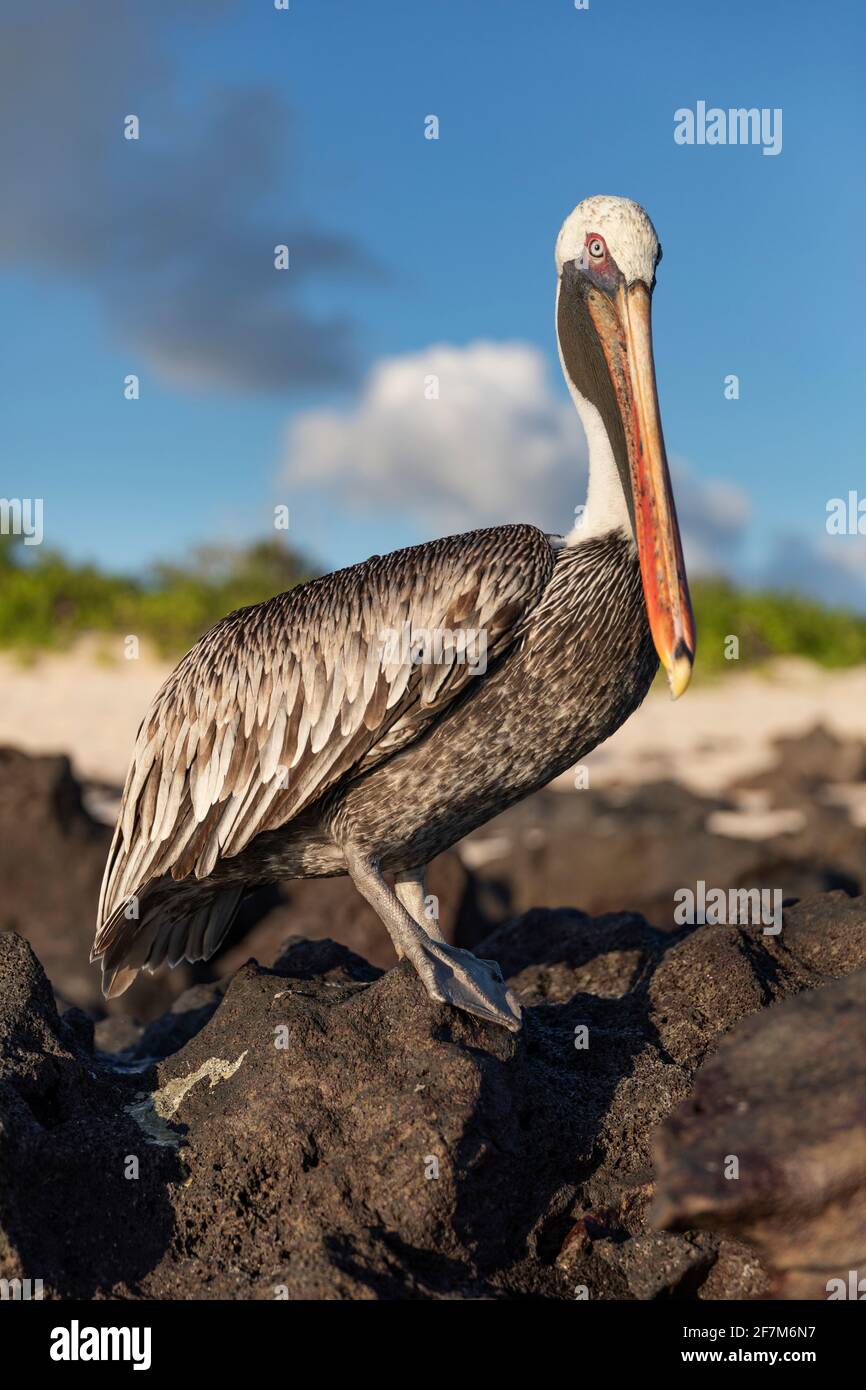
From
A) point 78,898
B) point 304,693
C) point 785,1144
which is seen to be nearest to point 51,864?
point 78,898

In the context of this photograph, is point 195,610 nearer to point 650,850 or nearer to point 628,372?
point 650,850

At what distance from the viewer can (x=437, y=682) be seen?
4508 mm

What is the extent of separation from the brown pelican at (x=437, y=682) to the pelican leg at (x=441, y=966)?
0.01 meters

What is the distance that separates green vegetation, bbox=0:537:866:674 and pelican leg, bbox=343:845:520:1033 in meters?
16.0

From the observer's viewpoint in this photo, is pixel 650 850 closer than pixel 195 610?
Yes

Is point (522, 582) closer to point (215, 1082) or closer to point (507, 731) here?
point (507, 731)

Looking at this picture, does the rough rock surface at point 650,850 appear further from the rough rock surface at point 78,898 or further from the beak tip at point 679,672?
the beak tip at point 679,672

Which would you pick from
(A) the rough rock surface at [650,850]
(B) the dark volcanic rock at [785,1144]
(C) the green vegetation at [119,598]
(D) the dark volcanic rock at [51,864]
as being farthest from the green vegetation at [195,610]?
(B) the dark volcanic rock at [785,1144]

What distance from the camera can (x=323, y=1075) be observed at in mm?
3912

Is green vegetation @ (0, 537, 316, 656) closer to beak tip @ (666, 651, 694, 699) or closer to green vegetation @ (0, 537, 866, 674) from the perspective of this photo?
green vegetation @ (0, 537, 866, 674)

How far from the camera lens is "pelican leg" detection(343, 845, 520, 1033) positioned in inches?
163

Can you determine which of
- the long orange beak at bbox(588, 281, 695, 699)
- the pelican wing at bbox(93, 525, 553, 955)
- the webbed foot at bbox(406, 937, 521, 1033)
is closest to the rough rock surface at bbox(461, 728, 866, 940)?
the pelican wing at bbox(93, 525, 553, 955)

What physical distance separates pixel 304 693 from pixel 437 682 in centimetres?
56

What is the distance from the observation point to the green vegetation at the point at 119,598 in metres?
20.8
